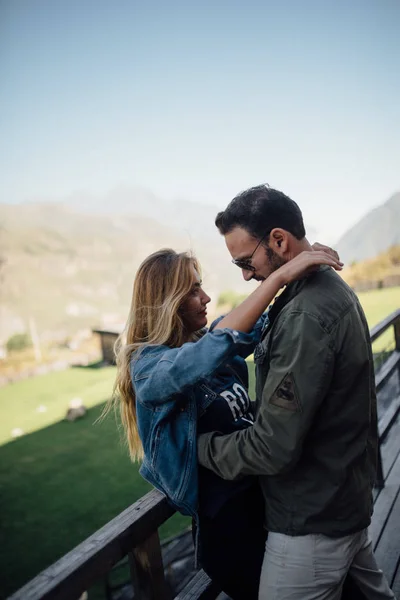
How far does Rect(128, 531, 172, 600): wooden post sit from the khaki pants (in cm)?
30

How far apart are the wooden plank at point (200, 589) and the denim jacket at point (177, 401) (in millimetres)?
344

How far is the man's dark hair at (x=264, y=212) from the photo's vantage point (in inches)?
46.1

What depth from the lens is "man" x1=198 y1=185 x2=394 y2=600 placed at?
0.98 m

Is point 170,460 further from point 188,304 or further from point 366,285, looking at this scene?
point 366,285

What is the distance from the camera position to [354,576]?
4.19 feet

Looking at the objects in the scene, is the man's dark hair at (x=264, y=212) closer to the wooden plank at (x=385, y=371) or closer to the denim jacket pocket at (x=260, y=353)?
the denim jacket pocket at (x=260, y=353)

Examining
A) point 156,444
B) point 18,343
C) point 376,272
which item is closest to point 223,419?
point 156,444

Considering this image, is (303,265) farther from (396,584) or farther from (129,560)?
(396,584)

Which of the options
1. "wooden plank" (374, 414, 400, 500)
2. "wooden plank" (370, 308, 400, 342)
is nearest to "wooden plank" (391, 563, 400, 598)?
"wooden plank" (374, 414, 400, 500)

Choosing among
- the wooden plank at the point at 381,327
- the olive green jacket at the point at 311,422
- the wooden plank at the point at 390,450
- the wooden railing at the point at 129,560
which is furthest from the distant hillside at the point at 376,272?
the wooden railing at the point at 129,560

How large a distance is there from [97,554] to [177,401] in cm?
40

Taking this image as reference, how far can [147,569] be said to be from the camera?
1166 mm

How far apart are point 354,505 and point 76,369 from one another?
65.2 ft

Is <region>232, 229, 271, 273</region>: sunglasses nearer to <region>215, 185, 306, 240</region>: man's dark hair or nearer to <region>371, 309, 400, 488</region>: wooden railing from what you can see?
<region>215, 185, 306, 240</region>: man's dark hair
